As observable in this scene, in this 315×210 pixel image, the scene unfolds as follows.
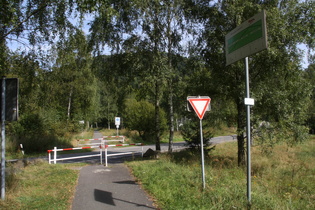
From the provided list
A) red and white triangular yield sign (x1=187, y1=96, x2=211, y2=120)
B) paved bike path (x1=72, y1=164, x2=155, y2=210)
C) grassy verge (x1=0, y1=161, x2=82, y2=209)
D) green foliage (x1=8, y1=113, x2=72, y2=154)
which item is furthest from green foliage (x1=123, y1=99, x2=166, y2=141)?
red and white triangular yield sign (x1=187, y1=96, x2=211, y2=120)

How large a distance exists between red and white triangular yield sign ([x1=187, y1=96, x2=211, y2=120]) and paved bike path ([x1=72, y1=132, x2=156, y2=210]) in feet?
8.06

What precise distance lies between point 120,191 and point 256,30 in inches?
191

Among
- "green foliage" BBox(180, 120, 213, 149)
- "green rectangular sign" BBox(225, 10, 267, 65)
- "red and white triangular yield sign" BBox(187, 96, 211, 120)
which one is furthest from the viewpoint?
"green foliage" BBox(180, 120, 213, 149)

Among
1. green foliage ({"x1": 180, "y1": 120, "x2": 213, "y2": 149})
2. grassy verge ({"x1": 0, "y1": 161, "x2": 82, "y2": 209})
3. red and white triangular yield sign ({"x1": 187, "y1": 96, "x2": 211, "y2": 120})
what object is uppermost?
red and white triangular yield sign ({"x1": 187, "y1": 96, "x2": 211, "y2": 120})

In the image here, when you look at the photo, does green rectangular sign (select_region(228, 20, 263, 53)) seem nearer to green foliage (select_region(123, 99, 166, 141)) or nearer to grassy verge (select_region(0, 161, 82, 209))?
grassy verge (select_region(0, 161, 82, 209))

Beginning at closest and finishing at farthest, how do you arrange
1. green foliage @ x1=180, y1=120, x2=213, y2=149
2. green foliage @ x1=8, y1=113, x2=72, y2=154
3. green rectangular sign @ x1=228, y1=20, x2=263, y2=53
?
green rectangular sign @ x1=228, y1=20, x2=263, y2=53
green foliage @ x1=180, y1=120, x2=213, y2=149
green foliage @ x1=8, y1=113, x2=72, y2=154

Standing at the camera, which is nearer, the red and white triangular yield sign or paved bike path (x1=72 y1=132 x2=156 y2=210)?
paved bike path (x1=72 y1=132 x2=156 y2=210)

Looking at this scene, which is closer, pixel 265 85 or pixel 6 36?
pixel 6 36

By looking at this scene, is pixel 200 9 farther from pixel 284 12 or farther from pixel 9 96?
pixel 9 96

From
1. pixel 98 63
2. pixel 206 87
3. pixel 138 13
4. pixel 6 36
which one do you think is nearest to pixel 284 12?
→ pixel 206 87

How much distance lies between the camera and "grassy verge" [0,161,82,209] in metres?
5.44

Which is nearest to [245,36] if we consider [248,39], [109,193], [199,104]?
[248,39]

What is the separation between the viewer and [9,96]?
5.70 m

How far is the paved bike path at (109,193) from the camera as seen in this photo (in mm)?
5359
